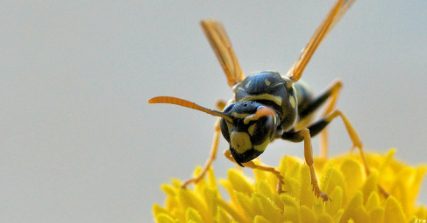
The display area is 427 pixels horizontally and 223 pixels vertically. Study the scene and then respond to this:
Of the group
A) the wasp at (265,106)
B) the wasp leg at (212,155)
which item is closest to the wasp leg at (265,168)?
the wasp at (265,106)

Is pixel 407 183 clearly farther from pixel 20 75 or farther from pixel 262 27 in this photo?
pixel 20 75

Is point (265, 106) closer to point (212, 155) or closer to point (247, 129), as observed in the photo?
point (247, 129)

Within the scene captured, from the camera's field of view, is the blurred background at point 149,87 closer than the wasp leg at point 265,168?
No

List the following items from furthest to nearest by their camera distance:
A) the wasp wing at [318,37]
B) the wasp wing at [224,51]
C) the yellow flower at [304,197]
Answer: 1. the wasp wing at [224,51]
2. the wasp wing at [318,37]
3. the yellow flower at [304,197]

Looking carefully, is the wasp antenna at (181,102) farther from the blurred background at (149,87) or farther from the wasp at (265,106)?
the blurred background at (149,87)

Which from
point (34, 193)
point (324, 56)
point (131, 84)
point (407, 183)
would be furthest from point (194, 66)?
point (407, 183)

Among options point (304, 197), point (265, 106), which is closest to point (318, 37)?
point (265, 106)

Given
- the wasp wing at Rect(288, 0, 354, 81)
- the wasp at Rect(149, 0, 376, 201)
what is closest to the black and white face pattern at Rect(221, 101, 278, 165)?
the wasp at Rect(149, 0, 376, 201)
